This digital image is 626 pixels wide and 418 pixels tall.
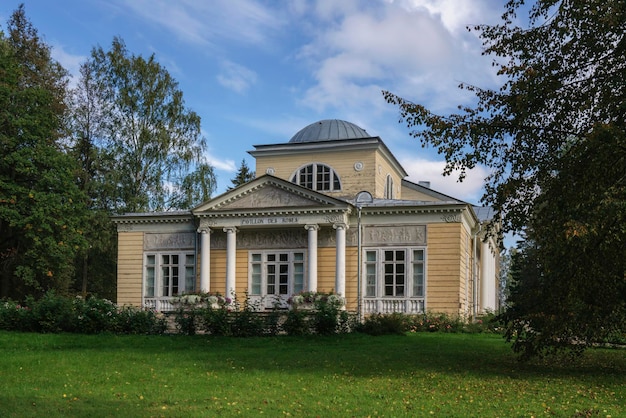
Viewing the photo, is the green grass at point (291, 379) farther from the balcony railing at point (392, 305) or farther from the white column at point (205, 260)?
the white column at point (205, 260)

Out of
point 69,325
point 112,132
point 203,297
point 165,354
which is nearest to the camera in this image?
point 165,354

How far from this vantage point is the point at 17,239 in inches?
1367

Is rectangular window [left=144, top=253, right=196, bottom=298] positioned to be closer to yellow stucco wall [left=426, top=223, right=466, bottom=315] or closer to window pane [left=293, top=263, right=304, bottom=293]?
window pane [left=293, top=263, right=304, bottom=293]

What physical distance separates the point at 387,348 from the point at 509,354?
2975 millimetres

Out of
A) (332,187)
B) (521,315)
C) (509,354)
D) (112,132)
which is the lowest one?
(509,354)

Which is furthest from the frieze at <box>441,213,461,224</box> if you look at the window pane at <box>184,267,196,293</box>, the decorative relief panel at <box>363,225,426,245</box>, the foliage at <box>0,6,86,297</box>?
the foliage at <box>0,6,86,297</box>

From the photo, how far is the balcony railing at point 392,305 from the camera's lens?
27266 millimetres

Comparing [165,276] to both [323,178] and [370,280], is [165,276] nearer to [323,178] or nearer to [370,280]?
[323,178]

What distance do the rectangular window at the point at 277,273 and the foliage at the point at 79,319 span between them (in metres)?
8.28

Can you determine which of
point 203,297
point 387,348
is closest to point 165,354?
point 387,348

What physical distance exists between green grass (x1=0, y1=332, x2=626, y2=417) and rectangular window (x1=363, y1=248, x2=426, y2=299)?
8176 mm

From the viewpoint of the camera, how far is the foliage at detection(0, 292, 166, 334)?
20.8 m

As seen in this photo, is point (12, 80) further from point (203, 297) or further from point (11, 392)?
point (11, 392)

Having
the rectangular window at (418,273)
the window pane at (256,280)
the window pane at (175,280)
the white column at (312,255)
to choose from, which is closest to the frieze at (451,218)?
the rectangular window at (418,273)
